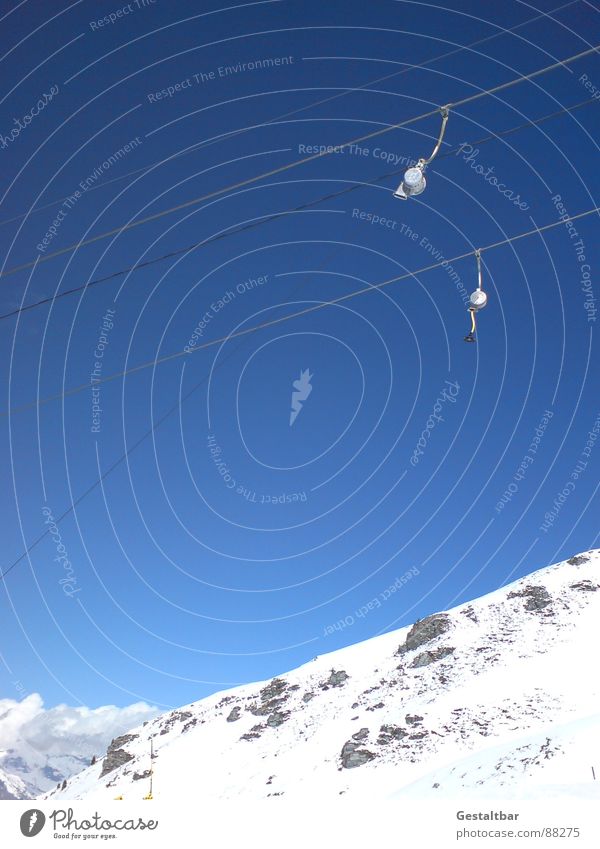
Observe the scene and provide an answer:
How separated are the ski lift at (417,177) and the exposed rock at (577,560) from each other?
106 m

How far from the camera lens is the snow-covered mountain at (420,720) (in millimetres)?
48125

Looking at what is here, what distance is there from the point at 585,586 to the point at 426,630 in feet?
81.2

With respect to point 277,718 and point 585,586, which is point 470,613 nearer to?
point 585,586

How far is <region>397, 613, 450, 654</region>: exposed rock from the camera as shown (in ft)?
315

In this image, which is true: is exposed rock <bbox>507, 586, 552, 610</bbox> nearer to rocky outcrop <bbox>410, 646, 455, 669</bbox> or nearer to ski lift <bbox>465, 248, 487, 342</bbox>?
rocky outcrop <bbox>410, 646, 455, 669</bbox>

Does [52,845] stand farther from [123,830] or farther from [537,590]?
[537,590]

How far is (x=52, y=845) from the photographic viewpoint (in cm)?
916

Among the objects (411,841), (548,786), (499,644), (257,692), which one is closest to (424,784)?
(548,786)

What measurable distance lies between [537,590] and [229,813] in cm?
9677

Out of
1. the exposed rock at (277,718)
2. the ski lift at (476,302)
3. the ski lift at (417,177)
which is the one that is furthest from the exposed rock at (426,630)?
the ski lift at (417,177)

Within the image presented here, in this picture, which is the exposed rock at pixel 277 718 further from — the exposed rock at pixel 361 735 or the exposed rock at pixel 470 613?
the exposed rock at pixel 470 613

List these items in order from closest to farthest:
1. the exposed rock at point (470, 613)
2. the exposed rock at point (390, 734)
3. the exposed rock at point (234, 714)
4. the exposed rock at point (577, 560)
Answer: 1. the exposed rock at point (390, 734)
2. the exposed rock at point (234, 714)
3. the exposed rock at point (470, 613)
4. the exposed rock at point (577, 560)

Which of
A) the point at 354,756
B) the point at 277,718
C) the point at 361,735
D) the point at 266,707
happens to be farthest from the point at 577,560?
the point at 354,756

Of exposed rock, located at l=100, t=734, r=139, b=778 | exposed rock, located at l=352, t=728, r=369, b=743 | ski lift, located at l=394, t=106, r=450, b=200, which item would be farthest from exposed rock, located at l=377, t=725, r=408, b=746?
ski lift, located at l=394, t=106, r=450, b=200
